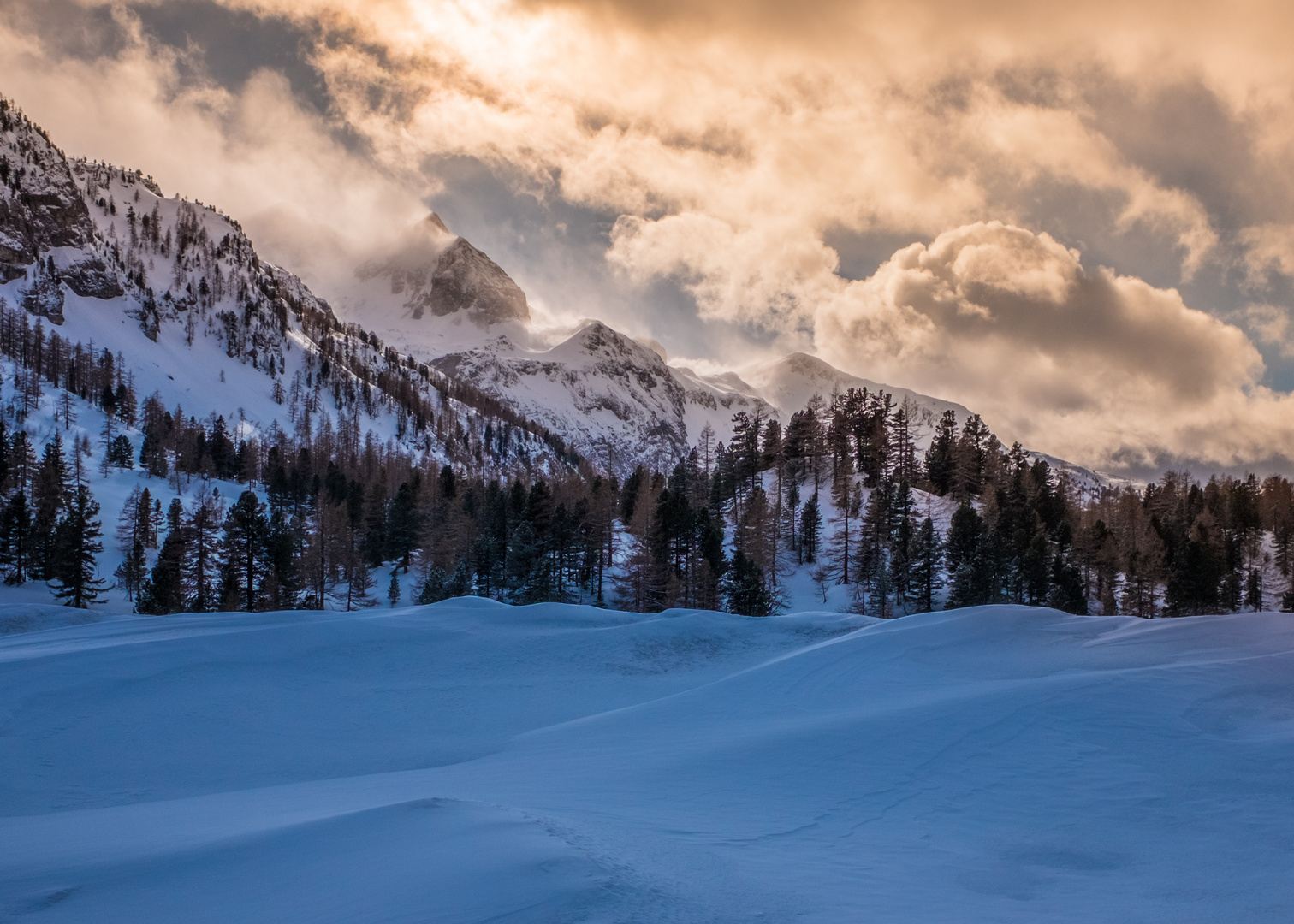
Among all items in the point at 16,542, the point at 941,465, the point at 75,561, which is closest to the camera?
the point at 75,561

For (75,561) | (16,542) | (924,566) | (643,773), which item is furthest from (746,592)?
(16,542)

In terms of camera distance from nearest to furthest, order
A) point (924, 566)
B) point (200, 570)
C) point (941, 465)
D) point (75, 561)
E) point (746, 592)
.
A: point (746, 592), point (75, 561), point (200, 570), point (924, 566), point (941, 465)

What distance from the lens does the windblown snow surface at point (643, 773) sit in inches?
186

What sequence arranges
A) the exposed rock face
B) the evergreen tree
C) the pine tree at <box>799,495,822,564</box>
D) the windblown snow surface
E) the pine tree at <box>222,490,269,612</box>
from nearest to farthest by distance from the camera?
the windblown snow surface < the evergreen tree < the pine tree at <box>222,490,269,612</box> < the pine tree at <box>799,495,822,564</box> < the exposed rock face

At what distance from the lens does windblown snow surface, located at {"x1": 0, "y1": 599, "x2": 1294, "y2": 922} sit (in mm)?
4734

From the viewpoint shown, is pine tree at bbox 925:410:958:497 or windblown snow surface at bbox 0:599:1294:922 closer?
windblown snow surface at bbox 0:599:1294:922

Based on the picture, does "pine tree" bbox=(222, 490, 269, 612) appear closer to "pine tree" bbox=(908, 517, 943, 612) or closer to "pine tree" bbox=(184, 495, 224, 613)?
"pine tree" bbox=(184, 495, 224, 613)

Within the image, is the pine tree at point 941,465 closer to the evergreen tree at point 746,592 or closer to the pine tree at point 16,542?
the evergreen tree at point 746,592

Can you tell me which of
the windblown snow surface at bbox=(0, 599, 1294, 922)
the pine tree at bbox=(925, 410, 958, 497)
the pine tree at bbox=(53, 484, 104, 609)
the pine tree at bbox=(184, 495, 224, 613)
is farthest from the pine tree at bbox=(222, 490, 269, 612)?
the pine tree at bbox=(925, 410, 958, 497)

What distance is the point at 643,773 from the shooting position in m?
8.79

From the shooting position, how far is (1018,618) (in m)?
17.6

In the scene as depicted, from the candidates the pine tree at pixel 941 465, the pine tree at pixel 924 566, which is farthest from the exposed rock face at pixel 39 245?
the pine tree at pixel 924 566

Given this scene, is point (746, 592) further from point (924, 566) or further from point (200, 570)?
point (200, 570)

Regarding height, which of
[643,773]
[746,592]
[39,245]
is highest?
[39,245]
